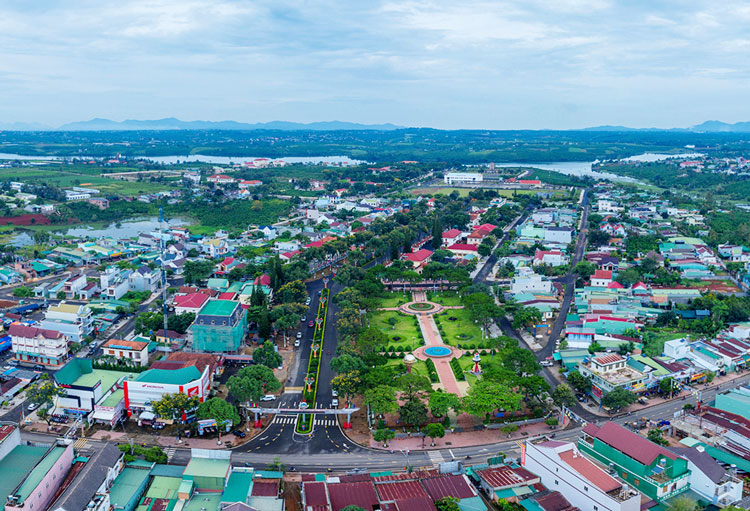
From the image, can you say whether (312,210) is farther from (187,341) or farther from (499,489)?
(499,489)

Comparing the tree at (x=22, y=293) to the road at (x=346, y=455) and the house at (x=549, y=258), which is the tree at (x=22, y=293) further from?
the house at (x=549, y=258)

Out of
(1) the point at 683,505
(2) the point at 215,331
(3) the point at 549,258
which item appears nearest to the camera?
(1) the point at 683,505

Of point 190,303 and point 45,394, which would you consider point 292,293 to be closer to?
point 190,303

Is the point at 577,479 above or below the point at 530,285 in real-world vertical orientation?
below

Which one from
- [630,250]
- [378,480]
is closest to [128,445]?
[378,480]

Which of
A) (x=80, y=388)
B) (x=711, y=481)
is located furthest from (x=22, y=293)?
(x=711, y=481)

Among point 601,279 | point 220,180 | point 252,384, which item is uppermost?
point 220,180

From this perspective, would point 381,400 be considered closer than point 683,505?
No

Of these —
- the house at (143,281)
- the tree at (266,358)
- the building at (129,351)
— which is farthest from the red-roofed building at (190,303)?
the tree at (266,358)
